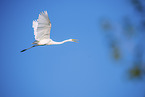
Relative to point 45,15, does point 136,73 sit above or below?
below

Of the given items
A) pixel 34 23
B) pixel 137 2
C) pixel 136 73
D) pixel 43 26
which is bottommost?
pixel 136 73

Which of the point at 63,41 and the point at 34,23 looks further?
the point at 34,23

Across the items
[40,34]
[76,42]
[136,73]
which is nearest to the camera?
[136,73]

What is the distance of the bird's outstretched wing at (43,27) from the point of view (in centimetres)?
728

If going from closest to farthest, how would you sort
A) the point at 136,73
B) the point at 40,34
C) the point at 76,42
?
the point at 136,73 < the point at 40,34 < the point at 76,42

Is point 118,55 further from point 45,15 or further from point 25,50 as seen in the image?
point 25,50

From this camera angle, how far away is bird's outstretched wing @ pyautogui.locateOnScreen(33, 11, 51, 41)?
728cm

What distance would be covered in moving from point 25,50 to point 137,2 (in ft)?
22.3

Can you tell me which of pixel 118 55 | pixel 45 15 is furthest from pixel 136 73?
pixel 45 15

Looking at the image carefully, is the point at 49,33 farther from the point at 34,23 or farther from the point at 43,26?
the point at 34,23

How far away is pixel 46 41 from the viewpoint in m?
8.30

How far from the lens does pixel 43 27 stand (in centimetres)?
772

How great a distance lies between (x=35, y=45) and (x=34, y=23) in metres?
1.73

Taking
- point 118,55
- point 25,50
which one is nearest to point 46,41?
point 25,50
